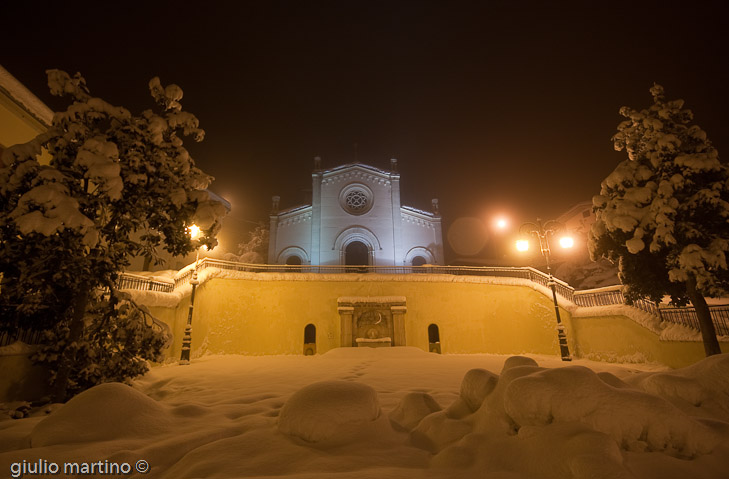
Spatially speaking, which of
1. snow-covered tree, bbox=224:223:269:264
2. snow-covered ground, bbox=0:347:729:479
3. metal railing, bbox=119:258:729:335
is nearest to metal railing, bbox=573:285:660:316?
metal railing, bbox=119:258:729:335

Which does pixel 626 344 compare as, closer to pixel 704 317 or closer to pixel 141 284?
pixel 704 317

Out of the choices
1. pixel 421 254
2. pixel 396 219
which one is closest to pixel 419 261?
pixel 421 254

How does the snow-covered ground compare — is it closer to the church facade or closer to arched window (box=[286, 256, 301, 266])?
the church facade

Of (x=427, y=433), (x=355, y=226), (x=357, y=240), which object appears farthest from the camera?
(x=357, y=240)

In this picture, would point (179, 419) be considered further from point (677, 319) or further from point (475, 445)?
point (677, 319)

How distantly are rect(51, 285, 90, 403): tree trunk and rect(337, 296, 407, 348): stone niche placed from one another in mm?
11912

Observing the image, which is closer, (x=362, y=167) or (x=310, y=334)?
(x=310, y=334)

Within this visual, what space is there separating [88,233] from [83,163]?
1.15 metres

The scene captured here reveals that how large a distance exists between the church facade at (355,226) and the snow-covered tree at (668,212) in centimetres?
1517

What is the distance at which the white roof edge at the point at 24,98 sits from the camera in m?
8.72

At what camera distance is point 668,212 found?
870 centimetres

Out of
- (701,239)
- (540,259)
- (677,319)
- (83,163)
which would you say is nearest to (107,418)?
(83,163)

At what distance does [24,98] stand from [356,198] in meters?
18.9

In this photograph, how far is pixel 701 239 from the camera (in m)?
8.84
